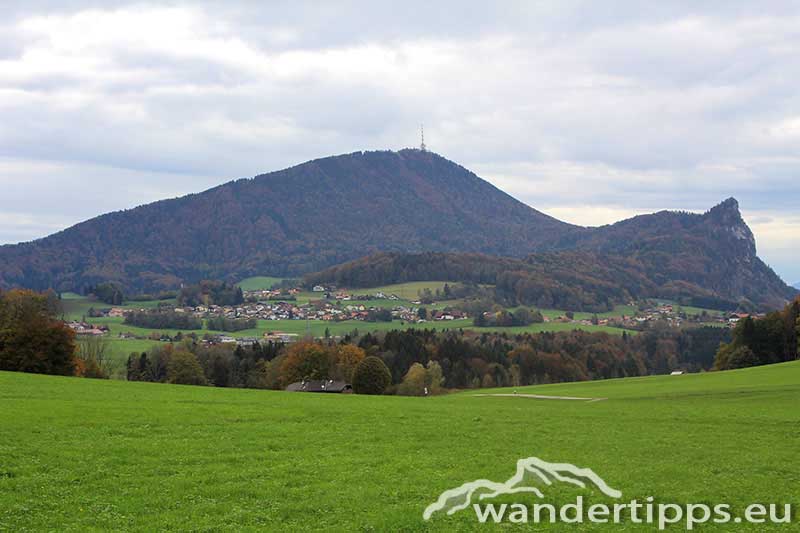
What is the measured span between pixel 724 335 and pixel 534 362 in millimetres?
64992

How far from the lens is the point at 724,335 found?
6304 inches

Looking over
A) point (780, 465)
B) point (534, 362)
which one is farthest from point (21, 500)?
point (534, 362)

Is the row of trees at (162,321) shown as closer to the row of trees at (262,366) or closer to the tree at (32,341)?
the row of trees at (262,366)

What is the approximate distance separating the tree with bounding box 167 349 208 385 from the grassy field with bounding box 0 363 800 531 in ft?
159

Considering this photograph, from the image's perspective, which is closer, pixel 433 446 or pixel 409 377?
pixel 433 446

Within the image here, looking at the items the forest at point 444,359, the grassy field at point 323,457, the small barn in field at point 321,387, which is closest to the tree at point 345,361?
the forest at point 444,359

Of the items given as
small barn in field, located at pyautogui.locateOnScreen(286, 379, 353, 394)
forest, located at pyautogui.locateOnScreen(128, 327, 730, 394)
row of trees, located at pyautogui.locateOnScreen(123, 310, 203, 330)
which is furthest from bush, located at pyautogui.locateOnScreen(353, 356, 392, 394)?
row of trees, located at pyautogui.locateOnScreen(123, 310, 203, 330)

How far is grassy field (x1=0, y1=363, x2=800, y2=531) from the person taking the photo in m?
15.2

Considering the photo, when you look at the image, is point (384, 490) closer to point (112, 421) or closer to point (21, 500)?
point (21, 500)

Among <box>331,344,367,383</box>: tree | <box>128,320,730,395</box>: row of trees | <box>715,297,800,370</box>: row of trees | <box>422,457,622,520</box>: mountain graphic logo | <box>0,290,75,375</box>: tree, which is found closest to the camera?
<box>422,457,622,520</box>: mountain graphic logo

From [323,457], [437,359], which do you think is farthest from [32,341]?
[437,359]

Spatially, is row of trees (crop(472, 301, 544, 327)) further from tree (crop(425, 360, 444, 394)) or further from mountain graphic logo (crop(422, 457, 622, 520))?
mountain graphic logo (crop(422, 457, 622, 520))

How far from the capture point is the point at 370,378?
238 feet

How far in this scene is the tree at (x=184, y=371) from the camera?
8319 centimetres
